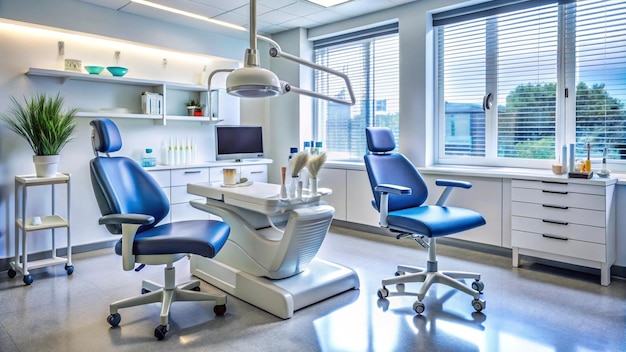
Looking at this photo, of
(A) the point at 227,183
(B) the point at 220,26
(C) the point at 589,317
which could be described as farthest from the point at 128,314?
(B) the point at 220,26

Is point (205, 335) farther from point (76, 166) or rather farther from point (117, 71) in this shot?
point (117, 71)

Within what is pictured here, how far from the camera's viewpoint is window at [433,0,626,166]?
3434 mm

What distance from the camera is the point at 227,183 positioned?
120 inches

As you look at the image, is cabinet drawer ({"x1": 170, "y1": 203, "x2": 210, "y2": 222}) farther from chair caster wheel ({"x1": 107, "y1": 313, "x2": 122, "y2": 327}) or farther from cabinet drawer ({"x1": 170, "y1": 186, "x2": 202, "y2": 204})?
chair caster wheel ({"x1": 107, "y1": 313, "x2": 122, "y2": 327})

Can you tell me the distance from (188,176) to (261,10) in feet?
6.61

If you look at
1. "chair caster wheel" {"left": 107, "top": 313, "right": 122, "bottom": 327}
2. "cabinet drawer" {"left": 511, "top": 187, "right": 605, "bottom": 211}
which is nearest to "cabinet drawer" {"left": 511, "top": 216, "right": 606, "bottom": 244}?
"cabinet drawer" {"left": 511, "top": 187, "right": 605, "bottom": 211}

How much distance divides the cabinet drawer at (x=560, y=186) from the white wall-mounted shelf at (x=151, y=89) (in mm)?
3234

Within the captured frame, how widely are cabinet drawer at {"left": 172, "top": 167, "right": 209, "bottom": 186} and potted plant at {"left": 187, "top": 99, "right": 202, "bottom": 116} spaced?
72 cm

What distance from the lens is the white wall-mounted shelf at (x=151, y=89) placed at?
12.7ft

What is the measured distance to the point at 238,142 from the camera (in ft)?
16.1

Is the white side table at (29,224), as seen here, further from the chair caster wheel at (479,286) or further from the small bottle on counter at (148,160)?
the chair caster wheel at (479,286)

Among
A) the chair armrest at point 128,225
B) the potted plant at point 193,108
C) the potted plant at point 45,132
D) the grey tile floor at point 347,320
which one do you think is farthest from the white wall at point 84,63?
the chair armrest at point 128,225

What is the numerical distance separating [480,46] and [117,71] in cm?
369

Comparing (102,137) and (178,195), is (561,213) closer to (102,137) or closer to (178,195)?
(102,137)
